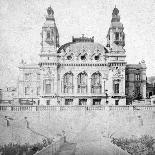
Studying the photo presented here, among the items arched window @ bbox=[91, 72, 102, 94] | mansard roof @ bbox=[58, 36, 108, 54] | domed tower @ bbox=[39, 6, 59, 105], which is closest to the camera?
domed tower @ bbox=[39, 6, 59, 105]

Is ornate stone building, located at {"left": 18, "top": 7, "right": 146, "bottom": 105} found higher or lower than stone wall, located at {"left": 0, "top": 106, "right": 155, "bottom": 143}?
higher

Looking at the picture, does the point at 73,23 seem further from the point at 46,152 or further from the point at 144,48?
the point at 46,152

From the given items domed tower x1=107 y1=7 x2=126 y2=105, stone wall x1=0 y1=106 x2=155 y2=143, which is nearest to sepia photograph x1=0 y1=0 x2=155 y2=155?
stone wall x1=0 y1=106 x2=155 y2=143

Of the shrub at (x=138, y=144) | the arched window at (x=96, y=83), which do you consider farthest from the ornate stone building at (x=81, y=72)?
the shrub at (x=138, y=144)

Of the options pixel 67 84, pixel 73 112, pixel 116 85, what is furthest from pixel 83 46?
pixel 73 112

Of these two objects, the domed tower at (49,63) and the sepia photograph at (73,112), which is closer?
the sepia photograph at (73,112)

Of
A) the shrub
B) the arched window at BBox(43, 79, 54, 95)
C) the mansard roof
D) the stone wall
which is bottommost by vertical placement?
the shrub

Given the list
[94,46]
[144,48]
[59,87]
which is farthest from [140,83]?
[144,48]

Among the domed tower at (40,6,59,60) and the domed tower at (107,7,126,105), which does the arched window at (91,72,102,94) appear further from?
the domed tower at (40,6,59,60)

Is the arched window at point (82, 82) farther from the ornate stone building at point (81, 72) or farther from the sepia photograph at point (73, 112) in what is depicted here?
the sepia photograph at point (73, 112)
